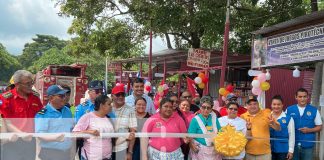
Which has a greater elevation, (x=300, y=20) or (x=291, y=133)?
(x=300, y=20)

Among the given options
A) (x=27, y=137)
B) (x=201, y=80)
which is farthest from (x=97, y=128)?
(x=201, y=80)

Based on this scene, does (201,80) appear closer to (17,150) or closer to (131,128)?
(131,128)

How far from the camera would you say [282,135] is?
19.0 ft

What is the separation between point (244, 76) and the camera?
54.1 ft

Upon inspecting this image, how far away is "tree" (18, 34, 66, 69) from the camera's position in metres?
88.6

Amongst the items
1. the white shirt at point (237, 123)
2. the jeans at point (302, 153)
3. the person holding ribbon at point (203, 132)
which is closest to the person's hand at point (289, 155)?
the jeans at point (302, 153)

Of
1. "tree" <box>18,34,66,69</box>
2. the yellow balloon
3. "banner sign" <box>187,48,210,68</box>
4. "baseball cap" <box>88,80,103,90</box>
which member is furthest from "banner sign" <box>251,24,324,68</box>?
"tree" <box>18,34,66,69</box>

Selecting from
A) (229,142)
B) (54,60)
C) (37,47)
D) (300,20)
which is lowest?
(229,142)

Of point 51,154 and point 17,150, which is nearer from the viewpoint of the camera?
point 17,150

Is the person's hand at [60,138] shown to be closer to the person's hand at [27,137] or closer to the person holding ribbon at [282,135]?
the person's hand at [27,137]

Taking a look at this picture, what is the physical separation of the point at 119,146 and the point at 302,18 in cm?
538

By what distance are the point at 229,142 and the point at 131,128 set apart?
1295 mm

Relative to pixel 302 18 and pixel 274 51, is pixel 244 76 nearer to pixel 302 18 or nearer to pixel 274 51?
pixel 274 51

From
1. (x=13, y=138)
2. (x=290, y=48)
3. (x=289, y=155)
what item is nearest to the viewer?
(x=13, y=138)
